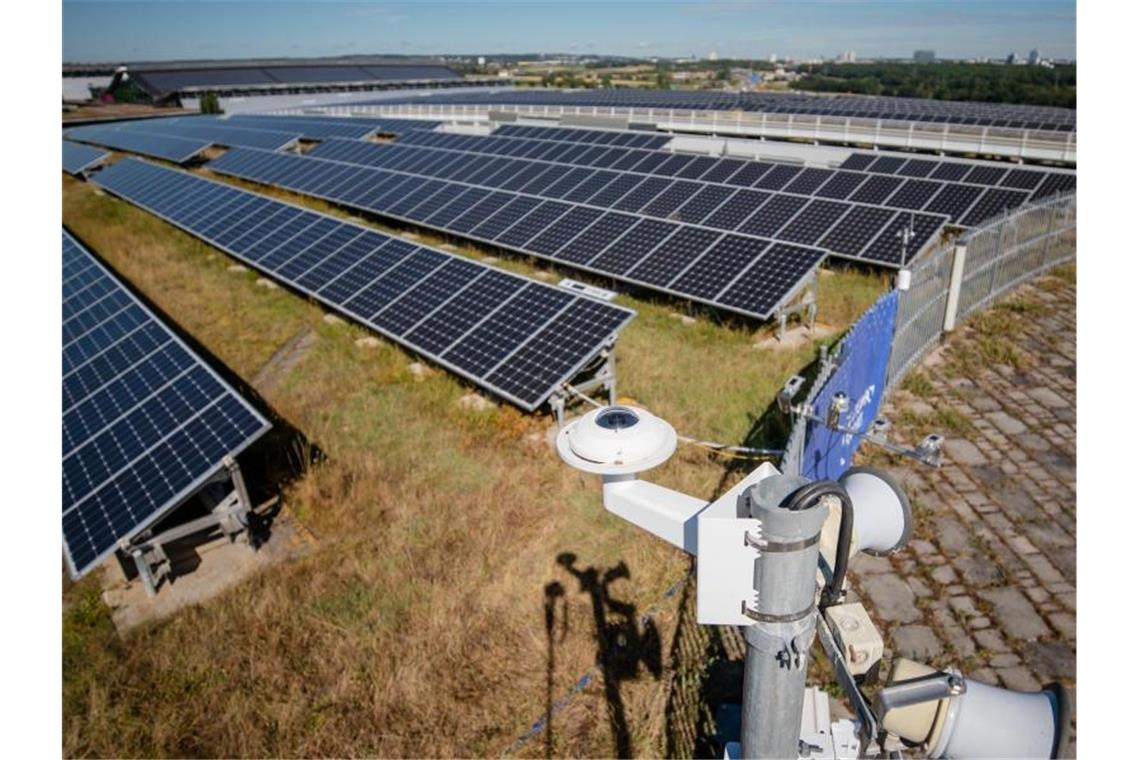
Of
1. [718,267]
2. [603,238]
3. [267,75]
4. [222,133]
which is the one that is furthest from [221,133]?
[267,75]

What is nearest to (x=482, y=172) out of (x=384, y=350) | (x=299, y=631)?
(x=384, y=350)

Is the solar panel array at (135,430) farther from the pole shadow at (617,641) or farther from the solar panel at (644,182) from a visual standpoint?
the solar panel at (644,182)

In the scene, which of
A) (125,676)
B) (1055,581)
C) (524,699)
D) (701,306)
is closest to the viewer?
(524,699)

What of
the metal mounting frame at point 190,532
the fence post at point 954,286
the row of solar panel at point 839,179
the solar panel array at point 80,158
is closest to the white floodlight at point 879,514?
the metal mounting frame at point 190,532

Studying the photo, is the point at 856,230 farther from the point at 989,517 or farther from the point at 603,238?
the point at 989,517

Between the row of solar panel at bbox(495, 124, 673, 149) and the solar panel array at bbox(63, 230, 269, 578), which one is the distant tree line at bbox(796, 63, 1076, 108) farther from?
the solar panel array at bbox(63, 230, 269, 578)

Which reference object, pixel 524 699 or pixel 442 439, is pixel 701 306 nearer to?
pixel 442 439

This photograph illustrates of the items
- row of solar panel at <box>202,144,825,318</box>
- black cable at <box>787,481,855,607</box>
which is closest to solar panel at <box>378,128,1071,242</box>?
row of solar panel at <box>202,144,825,318</box>
